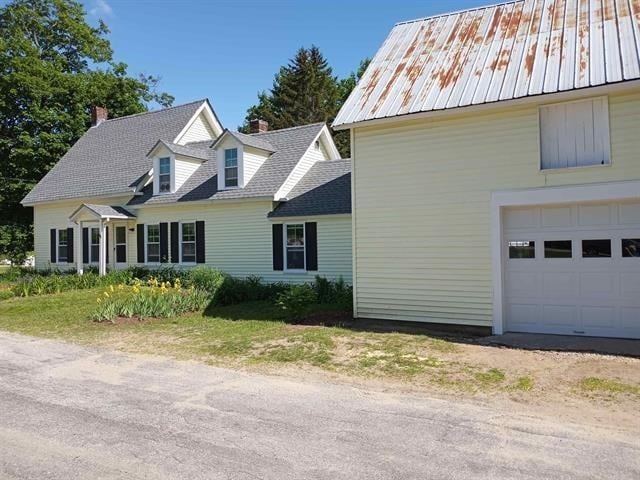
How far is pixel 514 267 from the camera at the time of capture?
35.6 ft

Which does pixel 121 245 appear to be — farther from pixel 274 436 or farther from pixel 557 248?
pixel 274 436

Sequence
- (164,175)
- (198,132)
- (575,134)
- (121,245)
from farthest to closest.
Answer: (198,132)
(121,245)
(164,175)
(575,134)

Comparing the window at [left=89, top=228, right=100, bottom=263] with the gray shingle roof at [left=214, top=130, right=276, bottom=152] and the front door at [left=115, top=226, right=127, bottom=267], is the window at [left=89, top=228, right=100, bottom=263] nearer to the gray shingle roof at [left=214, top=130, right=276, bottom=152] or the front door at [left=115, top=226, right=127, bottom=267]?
the front door at [left=115, top=226, right=127, bottom=267]

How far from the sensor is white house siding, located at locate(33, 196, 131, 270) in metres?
23.9

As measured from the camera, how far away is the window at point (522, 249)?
1068 cm

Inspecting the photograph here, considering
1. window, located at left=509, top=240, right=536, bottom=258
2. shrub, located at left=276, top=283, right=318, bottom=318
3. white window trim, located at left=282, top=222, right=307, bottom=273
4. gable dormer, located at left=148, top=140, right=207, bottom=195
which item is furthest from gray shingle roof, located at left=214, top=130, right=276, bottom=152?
window, located at left=509, top=240, right=536, bottom=258

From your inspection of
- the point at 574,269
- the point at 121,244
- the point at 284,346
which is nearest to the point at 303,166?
the point at 121,244

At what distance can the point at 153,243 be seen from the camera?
21.5 m

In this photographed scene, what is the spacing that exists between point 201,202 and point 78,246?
6.72m

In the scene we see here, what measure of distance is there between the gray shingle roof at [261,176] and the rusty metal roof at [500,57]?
667 cm

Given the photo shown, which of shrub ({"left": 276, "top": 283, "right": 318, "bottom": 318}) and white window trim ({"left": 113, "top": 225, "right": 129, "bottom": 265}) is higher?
white window trim ({"left": 113, "top": 225, "right": 129, "bottom": 265})

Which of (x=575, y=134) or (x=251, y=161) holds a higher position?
(x=251, y=161)

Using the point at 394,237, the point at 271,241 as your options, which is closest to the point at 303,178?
the point at 271,241

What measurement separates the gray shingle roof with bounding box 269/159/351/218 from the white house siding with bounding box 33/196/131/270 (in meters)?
9.53
